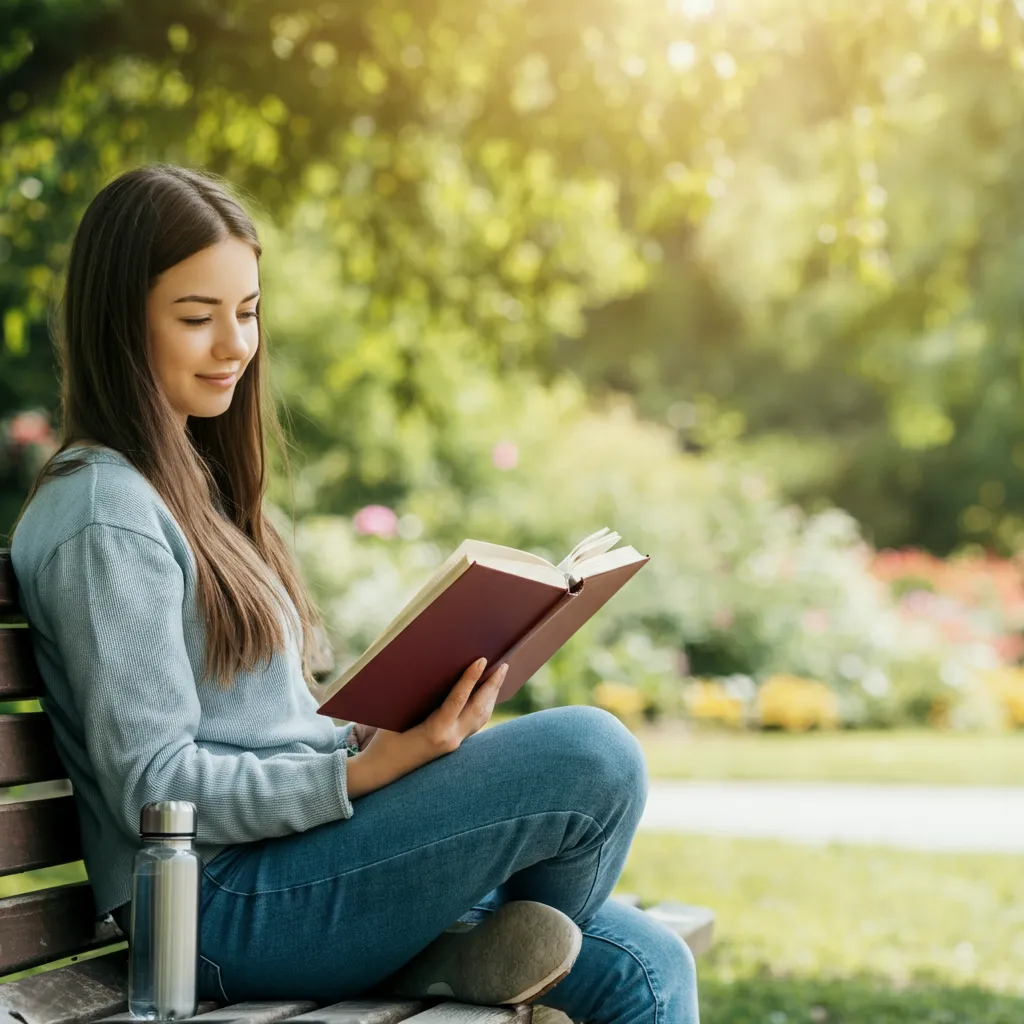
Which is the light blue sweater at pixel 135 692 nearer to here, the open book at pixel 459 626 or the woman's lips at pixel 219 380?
the open book at pixel 459 626

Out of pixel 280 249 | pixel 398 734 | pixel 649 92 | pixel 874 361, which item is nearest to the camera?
pixel 398 734

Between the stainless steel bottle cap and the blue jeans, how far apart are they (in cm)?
21

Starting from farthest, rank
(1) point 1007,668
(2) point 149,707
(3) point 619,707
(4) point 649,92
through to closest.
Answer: (1) point 1007,668, (3) point 619,707, (4) point 649,92, (2) point 149,707

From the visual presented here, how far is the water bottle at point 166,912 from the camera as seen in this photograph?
183cm

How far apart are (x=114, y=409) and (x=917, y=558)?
38.3 ft

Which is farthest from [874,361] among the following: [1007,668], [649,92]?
[649,92]

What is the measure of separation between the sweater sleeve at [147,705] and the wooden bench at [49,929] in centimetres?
18

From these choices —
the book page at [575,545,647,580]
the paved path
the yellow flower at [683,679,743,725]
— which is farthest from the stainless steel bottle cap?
the yellow flower at [683,679,743,725]

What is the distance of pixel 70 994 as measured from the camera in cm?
202

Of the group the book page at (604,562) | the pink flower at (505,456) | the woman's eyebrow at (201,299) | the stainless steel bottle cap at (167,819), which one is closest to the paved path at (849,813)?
the pink flower at (505,456)

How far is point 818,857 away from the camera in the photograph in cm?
582

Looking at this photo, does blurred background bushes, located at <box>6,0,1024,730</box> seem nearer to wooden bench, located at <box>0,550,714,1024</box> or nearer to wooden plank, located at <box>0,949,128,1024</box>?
wooden bench, located at <box>0,550,714,1024</box>

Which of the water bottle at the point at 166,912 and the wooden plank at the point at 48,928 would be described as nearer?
the water bottle at the point at 166,912

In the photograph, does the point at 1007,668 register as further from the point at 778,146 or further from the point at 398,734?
the point at 398,734
